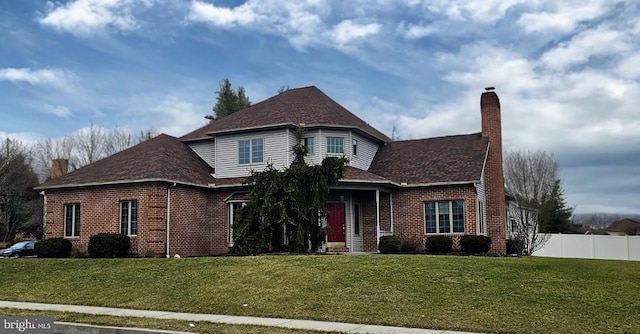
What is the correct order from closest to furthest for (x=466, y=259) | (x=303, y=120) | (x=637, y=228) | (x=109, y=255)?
1. (x=466, y=259)
2. (x=109, y=255)
3. (x=303, y=120)
4. (x=637, y=228)

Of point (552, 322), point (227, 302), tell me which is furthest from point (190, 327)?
point (552, 322)

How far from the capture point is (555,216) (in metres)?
45.7

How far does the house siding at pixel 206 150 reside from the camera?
98.5 feet

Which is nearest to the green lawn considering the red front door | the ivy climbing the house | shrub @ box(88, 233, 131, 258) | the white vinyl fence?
the ivy climbing the house

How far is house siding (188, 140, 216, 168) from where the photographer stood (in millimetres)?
30033

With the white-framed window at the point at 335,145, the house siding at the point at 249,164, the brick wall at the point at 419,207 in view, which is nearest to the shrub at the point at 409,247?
the brick wall at the point at 419,207

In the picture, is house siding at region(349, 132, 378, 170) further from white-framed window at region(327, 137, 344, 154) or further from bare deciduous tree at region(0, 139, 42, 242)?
bare deciduous tree at region(0, 139, 42, 242)

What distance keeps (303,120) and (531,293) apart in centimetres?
1639

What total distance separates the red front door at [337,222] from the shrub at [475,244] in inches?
211

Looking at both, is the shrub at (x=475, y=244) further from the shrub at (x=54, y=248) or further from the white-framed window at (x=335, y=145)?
the shrub at (x=54, y=248)

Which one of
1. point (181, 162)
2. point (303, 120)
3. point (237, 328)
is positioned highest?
point (303, 120)

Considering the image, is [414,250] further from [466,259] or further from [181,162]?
[181,162]

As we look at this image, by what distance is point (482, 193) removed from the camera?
89.9 feet

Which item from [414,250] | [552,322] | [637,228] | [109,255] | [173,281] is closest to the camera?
[552,322]
